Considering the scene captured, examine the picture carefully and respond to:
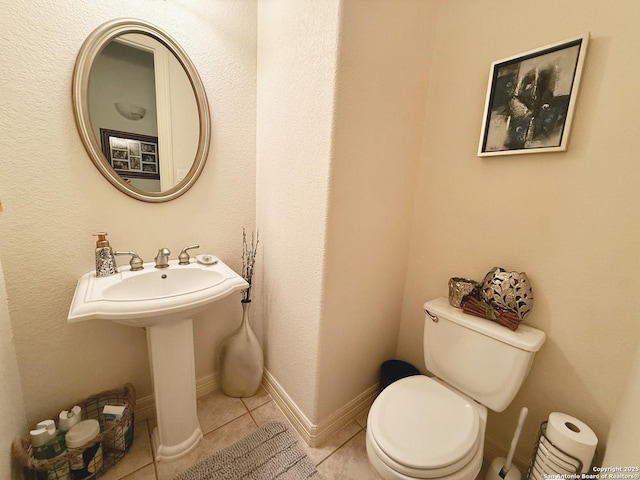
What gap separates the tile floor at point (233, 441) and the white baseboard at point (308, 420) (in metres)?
0.03

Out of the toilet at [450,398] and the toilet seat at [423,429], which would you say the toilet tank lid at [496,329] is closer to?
the toilet at [450,398]

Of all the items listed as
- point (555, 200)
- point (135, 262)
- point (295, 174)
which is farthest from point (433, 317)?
point (135, 262)

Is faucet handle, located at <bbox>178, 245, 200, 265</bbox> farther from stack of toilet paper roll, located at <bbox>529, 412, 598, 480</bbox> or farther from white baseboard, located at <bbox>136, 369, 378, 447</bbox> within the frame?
stack of toilet paper roll, located at <bbox>529, 412, 598, 480</bbox>

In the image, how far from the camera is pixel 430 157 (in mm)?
1305

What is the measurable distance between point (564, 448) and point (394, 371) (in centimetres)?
72

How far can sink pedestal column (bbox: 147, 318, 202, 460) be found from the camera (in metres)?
1.03

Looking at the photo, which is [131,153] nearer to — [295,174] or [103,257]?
[103,257]

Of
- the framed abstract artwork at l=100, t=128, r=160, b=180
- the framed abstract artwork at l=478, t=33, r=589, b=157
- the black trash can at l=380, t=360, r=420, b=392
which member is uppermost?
the framed abstract artwork at l=478, t=33, r=589, b=157

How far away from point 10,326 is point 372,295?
4.91ft

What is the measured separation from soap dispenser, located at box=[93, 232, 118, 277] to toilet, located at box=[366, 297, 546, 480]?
3.91 feet

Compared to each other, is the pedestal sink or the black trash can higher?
the pedestal sink

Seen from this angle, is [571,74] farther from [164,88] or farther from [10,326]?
[10,326]

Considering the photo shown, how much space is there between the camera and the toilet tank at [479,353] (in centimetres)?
92

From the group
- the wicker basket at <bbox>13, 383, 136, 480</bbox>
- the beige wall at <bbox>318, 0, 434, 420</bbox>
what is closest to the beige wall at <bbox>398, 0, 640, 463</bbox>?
the beige wall at <bbox>318, 0, 434, 420</bbox>
